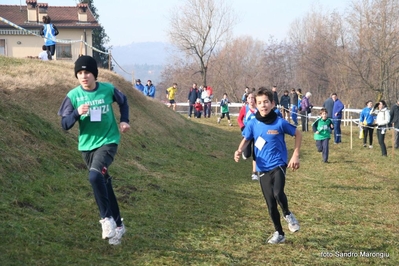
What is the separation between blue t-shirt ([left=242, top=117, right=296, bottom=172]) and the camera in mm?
7156

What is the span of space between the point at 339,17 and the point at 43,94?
2127 inches

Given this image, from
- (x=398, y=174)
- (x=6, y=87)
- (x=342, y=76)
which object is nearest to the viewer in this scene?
(x=6, y=87)

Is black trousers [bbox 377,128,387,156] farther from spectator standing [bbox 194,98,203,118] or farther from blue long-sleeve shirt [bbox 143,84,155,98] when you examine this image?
spectator standing [bbox 194,98,203,118]

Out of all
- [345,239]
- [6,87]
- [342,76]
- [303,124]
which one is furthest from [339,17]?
[345,239]

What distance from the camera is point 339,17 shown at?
209 ft

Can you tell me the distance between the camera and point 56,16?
51969 mm

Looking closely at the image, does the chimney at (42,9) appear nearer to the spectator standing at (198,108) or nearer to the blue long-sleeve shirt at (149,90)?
the spectator standing at (198,108)

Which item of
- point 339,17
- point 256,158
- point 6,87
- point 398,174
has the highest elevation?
point 339,17

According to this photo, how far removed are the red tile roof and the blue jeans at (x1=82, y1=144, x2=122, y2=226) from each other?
44342 millimetres

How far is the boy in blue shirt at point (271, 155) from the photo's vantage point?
709cm

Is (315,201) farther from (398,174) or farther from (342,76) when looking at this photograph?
(342,76)

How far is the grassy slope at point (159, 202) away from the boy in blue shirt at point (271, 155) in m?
0.46

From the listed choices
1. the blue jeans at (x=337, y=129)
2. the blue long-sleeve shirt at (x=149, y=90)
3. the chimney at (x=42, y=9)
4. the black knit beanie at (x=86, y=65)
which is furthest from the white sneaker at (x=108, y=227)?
the chimney at (x=42, y=9)

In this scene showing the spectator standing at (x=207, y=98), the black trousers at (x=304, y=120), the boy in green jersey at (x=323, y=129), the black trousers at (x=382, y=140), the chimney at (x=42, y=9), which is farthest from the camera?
the chimney at (x=42, y=9)
